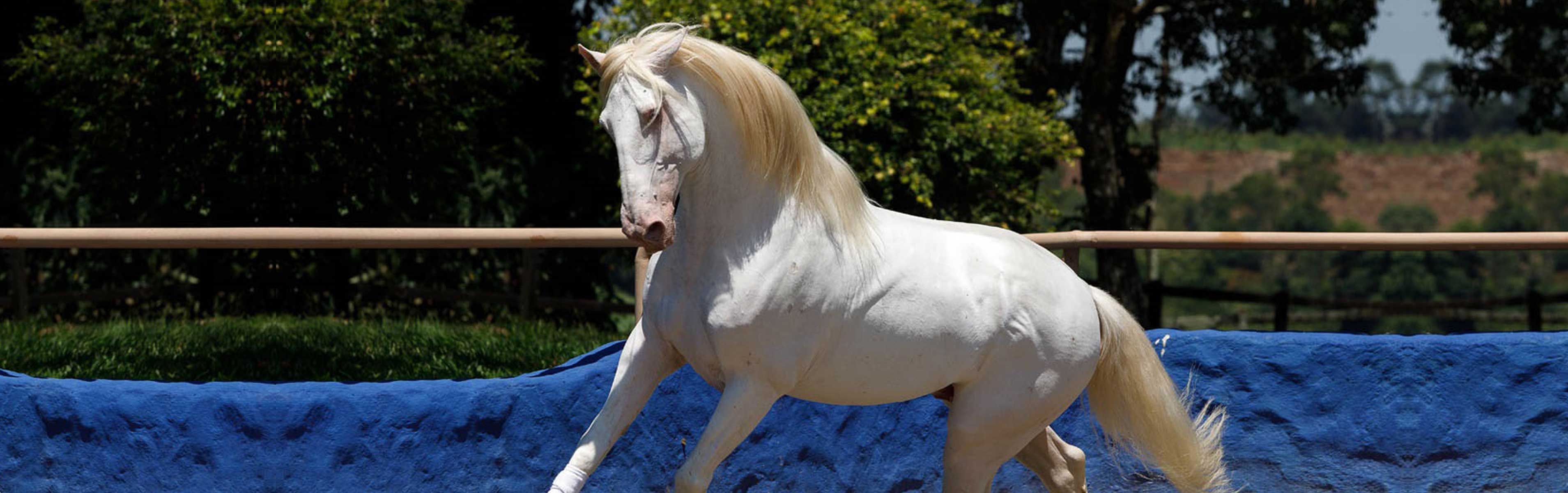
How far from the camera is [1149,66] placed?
607 inches

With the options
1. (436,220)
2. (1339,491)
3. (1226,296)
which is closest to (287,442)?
(1339,491)

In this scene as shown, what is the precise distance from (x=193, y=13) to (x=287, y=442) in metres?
4.80

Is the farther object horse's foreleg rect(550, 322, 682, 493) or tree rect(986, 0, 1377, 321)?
tree rect(986, 0, 1377, 321)

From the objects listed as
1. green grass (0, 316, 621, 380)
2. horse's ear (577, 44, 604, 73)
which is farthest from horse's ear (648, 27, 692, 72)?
green grass (0, 316, 621, 380)

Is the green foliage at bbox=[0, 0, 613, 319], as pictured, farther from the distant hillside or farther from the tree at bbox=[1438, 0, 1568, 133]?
the distant hillside

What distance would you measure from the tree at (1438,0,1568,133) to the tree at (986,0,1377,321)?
0.95 meters

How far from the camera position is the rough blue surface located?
4.04 metres

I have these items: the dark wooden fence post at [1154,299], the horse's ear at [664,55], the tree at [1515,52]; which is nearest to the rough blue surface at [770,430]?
the horse's ear at [664,55]

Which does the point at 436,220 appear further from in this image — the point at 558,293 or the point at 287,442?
the point at 287,442

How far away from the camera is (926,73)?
1036 centimetres

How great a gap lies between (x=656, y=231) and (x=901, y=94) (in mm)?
7177

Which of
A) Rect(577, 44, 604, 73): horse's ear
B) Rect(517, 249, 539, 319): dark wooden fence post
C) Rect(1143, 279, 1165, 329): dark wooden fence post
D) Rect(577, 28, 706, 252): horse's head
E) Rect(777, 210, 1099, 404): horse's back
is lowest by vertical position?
Rect(1143, 279, 1165, 329): dark wooden fence post

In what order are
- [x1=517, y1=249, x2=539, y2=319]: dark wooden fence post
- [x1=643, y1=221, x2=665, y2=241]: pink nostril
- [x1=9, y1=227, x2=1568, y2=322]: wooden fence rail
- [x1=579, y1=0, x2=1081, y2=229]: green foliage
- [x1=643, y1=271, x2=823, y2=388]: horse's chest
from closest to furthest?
1. [x1=643, y1=221, x2=665, y2=241]: pink nostril
2. [x1=643, y1=271, x2=823, y2=388]: horse's chest
3. [x1=9, y1=227, x2=1568, y2=322]: wooden fence rail
4. [x1=517, y1=249, x2=539, y2=319]: dark wooden fence post
5. [x1=579, y1=0, x2=1081, y2=229]: green foliage

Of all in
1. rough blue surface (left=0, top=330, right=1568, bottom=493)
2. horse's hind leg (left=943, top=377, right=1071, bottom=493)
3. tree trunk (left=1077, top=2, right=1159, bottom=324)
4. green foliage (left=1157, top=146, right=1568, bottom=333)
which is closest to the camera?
horse's hind leg (left=943, top=377, right=1071, bottom=493)
